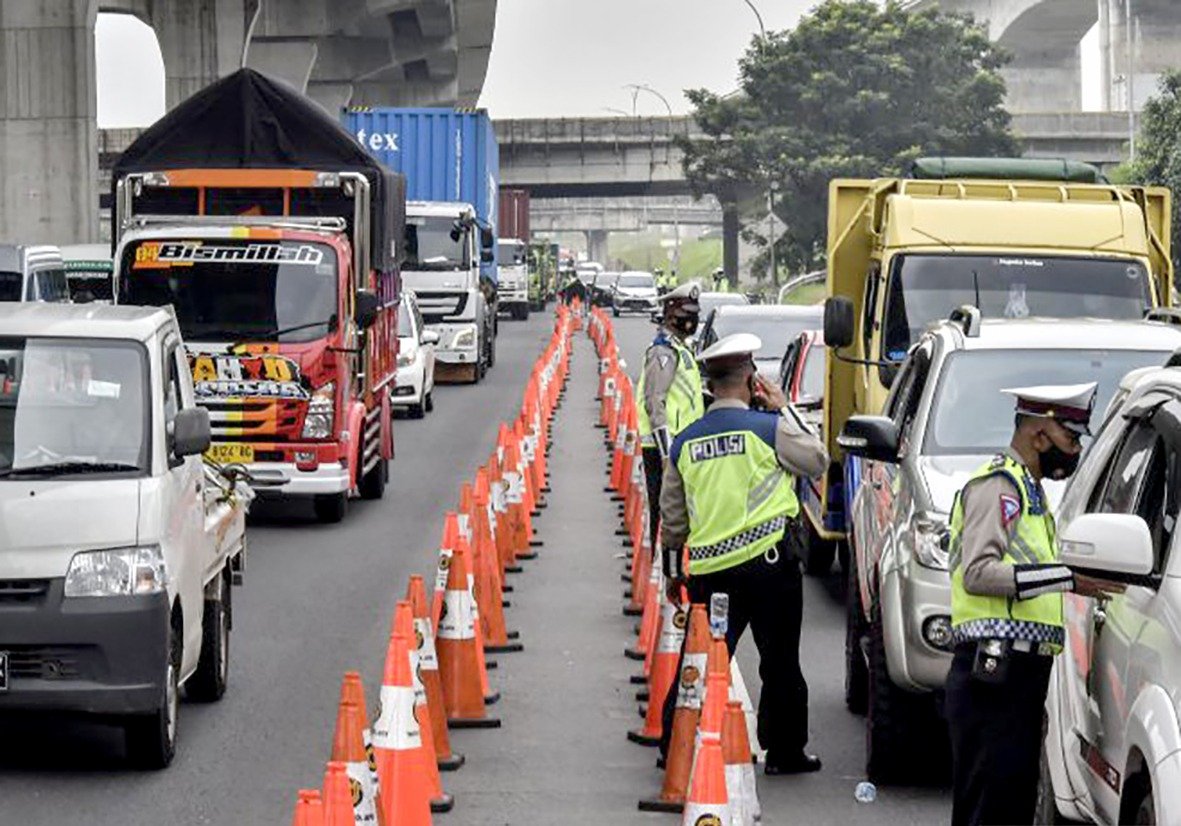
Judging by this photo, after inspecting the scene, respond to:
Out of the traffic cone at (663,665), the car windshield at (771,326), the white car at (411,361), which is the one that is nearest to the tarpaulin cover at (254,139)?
the car windshield at (771,326)

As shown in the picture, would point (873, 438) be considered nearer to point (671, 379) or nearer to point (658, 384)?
point (671, 379)

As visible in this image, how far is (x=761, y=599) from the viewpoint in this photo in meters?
11.2

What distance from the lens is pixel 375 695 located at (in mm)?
13641

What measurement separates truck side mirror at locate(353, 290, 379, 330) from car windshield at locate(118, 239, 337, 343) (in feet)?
1.99

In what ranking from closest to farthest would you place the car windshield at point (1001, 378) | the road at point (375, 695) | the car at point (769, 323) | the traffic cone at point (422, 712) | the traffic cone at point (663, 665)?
the traffic cone at point (422, 712) < the road at point (375, 695) < the traffic cone at point (663, 665) < the car windshield at point (1001, 378) < the car at point (769, 323)

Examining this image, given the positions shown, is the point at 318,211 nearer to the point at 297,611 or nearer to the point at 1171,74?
the point at 297,611

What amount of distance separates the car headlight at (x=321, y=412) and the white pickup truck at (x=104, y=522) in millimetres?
8958

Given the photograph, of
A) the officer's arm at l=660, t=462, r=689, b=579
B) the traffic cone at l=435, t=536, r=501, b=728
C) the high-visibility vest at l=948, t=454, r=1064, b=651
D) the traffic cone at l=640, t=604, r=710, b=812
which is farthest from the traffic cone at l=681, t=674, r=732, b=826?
the traffic cone at l=435, t=536, r=501, b=728

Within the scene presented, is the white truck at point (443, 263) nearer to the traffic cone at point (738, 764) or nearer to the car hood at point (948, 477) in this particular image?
the car hood at point (948, 477)

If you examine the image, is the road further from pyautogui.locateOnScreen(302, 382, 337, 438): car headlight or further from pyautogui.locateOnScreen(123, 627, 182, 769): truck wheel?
pyautogui.locateOnScreen(302, 382, 337, 438): car headlight

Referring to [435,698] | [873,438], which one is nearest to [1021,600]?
[873,438]

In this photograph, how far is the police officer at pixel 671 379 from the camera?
52.0 feet

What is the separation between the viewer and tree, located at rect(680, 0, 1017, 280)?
77250 mm

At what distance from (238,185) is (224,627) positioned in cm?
1103
